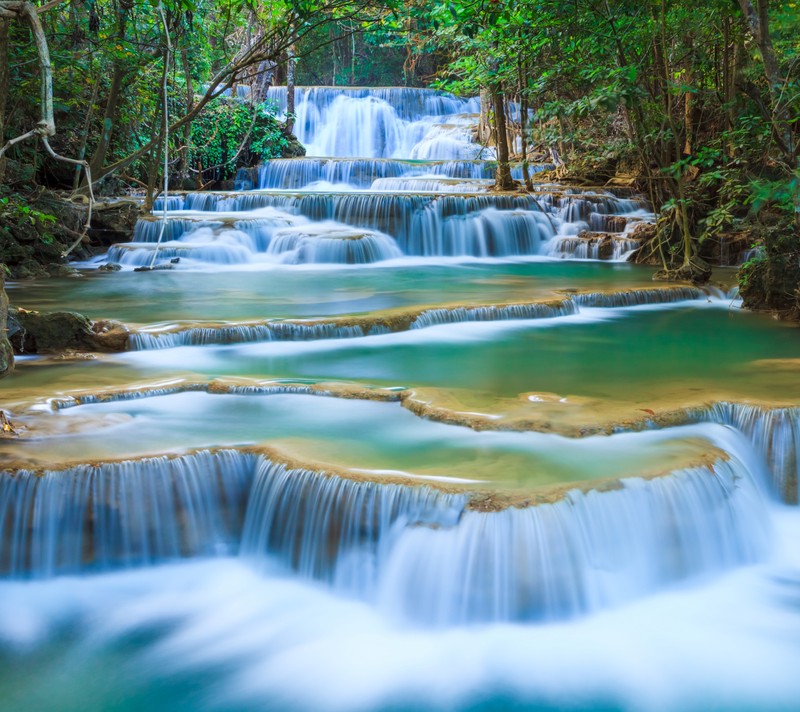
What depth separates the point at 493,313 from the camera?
874 centimetres

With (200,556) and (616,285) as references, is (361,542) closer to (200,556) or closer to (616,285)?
(200,556)

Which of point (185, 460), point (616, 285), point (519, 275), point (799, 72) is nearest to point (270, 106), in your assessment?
point (519, 275)

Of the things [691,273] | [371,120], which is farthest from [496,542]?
[371,120]

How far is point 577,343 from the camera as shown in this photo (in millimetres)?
7824

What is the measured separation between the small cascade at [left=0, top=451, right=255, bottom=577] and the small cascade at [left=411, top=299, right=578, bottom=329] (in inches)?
153

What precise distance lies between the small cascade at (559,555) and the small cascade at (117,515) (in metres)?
1.08

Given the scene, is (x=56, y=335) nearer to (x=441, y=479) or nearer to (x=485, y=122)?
(x=441, y=479)

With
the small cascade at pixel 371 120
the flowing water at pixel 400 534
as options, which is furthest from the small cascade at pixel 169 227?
the small cascade at pixel 371 120

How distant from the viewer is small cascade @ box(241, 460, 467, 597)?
167 inches

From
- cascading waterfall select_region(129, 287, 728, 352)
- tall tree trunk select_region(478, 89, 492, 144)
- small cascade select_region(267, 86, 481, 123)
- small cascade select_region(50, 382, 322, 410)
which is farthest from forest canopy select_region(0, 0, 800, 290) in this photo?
small cascade select_region(267, 86, 481, 123)

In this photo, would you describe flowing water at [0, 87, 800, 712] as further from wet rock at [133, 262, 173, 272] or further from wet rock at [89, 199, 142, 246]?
wet rock at [89, 199, 142, 246]

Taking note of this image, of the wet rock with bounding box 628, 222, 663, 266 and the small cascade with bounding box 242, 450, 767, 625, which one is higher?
the wet rock with bounding box 628, 222, 663, 266

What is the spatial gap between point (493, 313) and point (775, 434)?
12.4ft

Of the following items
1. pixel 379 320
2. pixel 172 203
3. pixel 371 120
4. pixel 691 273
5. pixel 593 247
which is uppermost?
pixel 371 120
